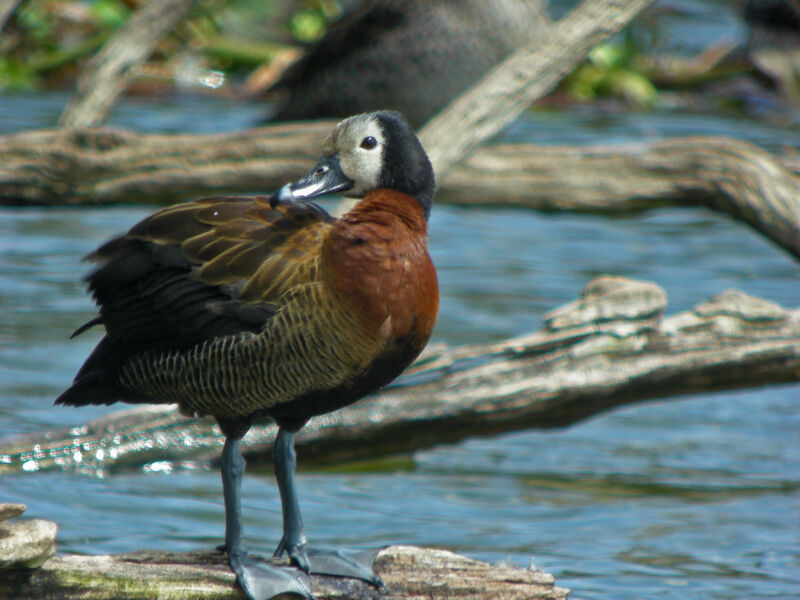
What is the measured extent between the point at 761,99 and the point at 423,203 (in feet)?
28.9

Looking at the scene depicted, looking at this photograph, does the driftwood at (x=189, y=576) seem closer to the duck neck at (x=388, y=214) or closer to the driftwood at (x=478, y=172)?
the duck neck at (x=388, y=214)

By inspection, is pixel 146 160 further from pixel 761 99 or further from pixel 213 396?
pixel 761 99

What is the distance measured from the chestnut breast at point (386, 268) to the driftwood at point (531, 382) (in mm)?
1376

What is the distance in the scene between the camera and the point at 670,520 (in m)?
4.40

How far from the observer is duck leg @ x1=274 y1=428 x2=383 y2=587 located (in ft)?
9.05

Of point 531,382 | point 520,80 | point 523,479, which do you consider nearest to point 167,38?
point 523,479

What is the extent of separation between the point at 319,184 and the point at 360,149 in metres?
0.12

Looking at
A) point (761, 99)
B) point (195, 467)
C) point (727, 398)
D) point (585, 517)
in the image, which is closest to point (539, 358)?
point (585, 517)

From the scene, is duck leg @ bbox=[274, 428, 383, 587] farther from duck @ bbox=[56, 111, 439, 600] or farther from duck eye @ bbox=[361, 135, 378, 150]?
duck eye @ bbox=[361, 135, 378, 150]

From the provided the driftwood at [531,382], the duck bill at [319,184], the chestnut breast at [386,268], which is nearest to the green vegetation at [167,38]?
the driftwood at [531,382]

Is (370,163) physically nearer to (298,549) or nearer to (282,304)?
(282,304)

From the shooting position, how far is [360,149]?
2.65 meters

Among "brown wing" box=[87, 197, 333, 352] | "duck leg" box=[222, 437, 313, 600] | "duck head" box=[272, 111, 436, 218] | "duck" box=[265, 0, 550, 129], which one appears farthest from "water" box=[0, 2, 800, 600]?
"duck head" box=[272, 111, 436, 218]

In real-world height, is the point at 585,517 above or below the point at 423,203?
below
